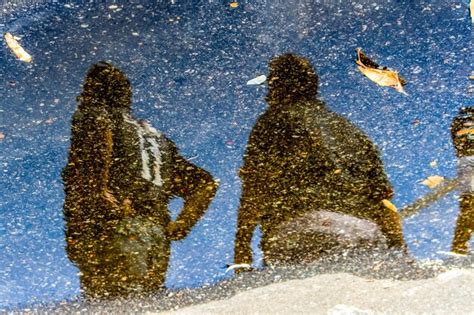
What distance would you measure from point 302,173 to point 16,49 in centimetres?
179

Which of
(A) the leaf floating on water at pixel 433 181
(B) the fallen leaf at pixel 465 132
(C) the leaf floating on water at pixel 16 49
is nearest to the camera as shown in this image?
(A) the leaf floating on water at pixel 433 181

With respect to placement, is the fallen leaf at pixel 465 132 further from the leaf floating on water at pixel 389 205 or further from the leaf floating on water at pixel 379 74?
the leaf floating on water at pixel 389 205

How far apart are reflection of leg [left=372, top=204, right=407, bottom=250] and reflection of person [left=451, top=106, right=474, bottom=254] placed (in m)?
0.20

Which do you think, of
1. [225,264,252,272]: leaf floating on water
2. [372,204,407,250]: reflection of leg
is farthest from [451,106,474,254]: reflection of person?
[225,264,252,272]: leaf floating on water

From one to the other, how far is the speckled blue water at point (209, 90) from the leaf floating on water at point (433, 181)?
0.11 ft

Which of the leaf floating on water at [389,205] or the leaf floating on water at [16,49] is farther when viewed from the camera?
the leaf floating on water at [16,49]

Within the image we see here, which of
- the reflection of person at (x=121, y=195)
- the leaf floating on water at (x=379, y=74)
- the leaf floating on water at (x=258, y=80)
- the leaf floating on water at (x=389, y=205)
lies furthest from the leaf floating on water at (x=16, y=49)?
the leaf floating on water at (x=389, y=205)

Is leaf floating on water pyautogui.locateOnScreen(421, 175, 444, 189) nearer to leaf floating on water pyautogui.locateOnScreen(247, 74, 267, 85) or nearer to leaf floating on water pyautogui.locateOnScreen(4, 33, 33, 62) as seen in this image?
leaf floating on water pyautogui.locateOnScreen(247, 74, 267, 85)

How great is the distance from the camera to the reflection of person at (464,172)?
2723 mm

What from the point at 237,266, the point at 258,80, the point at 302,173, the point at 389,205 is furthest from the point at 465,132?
the point at 237,266

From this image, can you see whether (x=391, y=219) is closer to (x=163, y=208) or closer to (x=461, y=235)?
(x=461, y=235)

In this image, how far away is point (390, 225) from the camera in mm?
2828

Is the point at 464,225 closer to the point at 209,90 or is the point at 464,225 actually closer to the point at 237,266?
the point at 237,266

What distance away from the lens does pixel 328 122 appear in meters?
3.37
